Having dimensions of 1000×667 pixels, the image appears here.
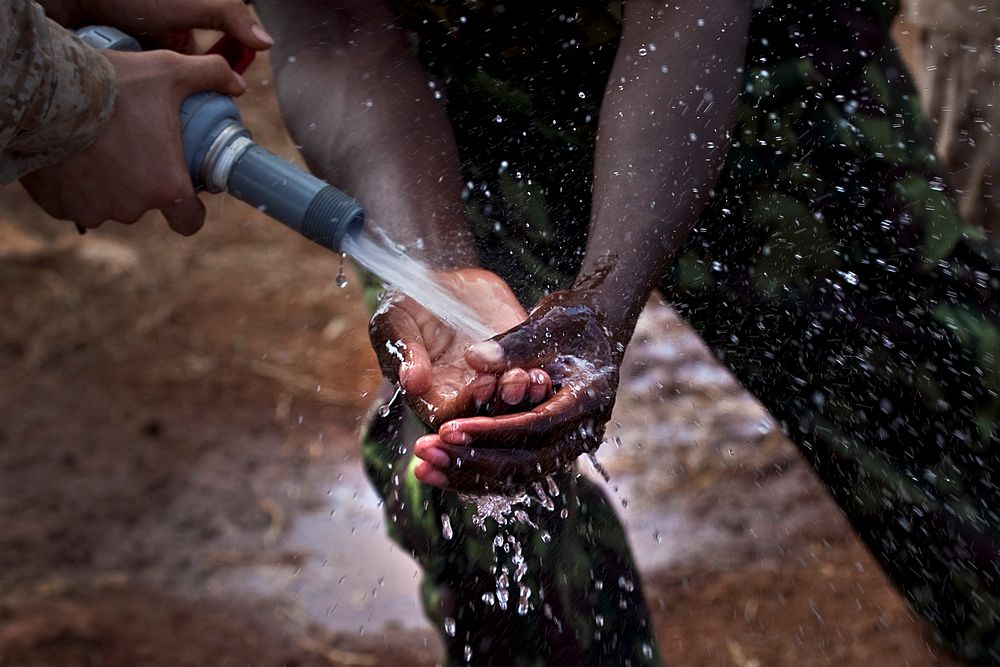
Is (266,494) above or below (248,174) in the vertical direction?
below

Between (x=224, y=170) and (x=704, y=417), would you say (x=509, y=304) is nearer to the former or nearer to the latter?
(x=224, y=170)

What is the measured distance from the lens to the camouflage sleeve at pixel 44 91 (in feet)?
5.00

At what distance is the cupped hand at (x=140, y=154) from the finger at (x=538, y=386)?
0.61 m

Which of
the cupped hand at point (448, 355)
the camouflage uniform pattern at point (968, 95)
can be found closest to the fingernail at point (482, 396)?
the cupped hand at point (448, 355)

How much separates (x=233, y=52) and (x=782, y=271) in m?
1.04

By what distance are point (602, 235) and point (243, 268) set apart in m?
2.66

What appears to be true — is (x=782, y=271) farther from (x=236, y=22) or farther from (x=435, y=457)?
(x=236, y=22)

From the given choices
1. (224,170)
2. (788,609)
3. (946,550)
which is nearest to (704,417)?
(788,609)

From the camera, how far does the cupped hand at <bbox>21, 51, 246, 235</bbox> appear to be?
1702mm

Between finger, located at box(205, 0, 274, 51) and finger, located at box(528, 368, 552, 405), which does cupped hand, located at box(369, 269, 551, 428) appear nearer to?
finger, located at box(528, 368, 552, 405)

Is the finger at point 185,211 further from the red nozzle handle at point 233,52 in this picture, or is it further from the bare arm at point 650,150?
the bare arm at point 650,150

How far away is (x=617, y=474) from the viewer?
10.6ft

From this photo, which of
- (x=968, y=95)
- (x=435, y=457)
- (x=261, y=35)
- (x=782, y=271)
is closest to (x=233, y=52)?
(x=261, y=35)

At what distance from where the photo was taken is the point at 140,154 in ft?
5.61
